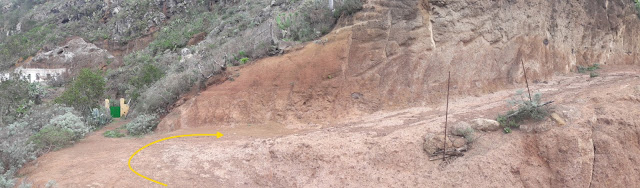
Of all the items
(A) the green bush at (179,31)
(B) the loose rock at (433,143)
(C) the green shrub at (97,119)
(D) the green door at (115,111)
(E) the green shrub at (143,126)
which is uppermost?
(A) the green bush at (179,31)

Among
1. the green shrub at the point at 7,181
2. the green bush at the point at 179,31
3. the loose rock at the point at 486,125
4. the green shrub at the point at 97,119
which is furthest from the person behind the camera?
the green bush at the point at 179,31

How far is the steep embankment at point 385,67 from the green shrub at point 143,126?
44 cm

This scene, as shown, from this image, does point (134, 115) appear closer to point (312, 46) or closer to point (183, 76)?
point (183, 76)

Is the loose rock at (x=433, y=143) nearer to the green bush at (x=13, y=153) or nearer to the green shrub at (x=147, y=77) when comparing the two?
the green bush at (x=13, y=153)

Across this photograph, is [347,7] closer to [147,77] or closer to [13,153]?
[13,153]

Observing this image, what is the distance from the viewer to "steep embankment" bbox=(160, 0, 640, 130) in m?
9.00

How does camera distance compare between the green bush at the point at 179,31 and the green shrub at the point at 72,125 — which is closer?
the green shrub at the point at 72,125

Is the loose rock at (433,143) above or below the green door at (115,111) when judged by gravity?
above

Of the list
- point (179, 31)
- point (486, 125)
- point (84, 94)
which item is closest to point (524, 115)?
point (486, 125)

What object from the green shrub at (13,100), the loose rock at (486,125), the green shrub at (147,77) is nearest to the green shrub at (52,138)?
the green shrub at (13,100)

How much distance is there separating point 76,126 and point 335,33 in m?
7.11

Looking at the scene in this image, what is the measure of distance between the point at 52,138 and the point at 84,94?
7108mm

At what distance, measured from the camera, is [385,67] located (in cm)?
917

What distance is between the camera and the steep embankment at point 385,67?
354 inches
